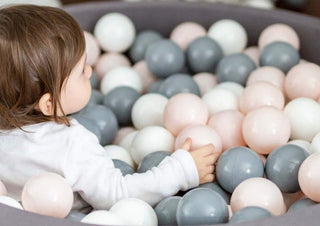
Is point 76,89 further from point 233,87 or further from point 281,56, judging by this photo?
point 281,56

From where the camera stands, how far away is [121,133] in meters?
1.46

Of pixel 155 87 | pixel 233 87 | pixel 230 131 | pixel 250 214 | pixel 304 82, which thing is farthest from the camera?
pixel 155 87

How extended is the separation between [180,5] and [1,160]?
2.89 ft

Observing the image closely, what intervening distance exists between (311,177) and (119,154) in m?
0.46

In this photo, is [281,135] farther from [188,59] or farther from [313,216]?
[188,59]

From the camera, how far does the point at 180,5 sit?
1.76 metres

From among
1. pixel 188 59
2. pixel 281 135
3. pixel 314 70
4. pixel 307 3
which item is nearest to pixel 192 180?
pixel 281 135

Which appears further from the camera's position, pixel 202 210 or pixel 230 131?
pixel 230 131

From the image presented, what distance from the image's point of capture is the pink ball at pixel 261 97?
1.31 meters

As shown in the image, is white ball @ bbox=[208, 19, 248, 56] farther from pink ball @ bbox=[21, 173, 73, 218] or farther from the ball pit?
pink ball @ bbox=[21, 173, 73, 218]

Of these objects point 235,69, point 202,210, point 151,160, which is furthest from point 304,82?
point 202,210

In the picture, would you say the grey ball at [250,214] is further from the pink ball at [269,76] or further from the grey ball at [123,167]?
the pink ball at [269,76]

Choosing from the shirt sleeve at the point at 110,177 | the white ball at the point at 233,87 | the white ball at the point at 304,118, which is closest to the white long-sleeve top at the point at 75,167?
the shirt sleeve at the point at 110,177

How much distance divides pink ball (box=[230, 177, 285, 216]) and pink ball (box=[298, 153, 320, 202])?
1.9 inches
